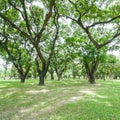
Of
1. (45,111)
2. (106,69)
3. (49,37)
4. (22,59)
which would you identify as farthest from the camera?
(106,69)

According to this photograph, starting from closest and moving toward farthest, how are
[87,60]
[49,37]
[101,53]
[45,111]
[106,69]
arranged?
[45,111] < [101,53] < [87,60] < [49,37] < [106,69]

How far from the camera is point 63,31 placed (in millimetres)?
24891

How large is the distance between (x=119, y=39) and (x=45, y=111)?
1615 centimetres

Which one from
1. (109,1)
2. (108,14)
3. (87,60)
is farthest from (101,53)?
(109,1)

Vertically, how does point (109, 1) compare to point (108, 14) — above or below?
above

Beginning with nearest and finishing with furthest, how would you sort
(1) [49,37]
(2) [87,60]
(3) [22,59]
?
(2) [87,60], (3) [22,59], (1) [49,37]

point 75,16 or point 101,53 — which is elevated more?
point 75,16

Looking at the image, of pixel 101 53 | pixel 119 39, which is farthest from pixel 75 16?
pixel 119 39

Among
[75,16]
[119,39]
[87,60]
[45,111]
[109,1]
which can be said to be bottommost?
[45,111]

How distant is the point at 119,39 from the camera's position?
832 inches

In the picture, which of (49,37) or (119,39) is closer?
(119,39)

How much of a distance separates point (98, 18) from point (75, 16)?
2.58 metres

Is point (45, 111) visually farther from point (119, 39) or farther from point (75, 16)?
point (119, 39)

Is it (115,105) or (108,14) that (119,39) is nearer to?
(108,14)
